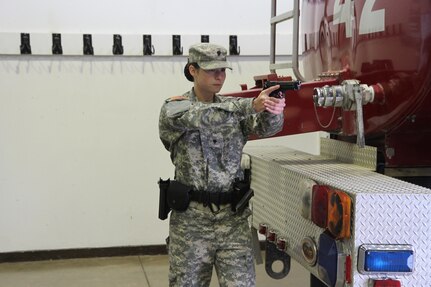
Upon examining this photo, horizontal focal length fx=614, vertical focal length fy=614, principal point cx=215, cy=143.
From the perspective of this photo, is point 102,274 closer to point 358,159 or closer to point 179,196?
point 179,196

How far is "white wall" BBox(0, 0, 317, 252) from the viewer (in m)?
4.93

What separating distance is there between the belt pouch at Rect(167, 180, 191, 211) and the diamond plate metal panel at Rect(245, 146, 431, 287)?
46cm

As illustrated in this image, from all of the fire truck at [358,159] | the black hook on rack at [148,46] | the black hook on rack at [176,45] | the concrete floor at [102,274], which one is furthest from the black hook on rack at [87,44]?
the fire truck at [358,159]

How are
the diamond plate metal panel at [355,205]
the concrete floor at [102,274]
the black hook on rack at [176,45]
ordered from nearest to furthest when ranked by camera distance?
1. the diamond plate metal panel at [355,205]
2. the concrete floor at [102,274]
3. the black hook on rack at [176,45]

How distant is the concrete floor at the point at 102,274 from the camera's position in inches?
182

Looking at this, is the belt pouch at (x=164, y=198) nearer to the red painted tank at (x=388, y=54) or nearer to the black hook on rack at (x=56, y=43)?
the red painted tank at (x=388, y=54)

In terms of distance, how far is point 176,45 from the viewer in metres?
5.09

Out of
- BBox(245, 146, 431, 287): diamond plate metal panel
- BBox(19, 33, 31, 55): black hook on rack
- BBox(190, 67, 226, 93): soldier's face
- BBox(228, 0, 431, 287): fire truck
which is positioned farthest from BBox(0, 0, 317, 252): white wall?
BBox(190, 67, 226, 93): soldier's face

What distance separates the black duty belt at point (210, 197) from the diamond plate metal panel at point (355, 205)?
11.4 inches

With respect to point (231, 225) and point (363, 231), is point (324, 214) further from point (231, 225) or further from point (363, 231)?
point (231, 225)

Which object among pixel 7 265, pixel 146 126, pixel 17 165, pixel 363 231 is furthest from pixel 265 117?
pixel 7 265

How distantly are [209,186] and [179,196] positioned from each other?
0.14 meters

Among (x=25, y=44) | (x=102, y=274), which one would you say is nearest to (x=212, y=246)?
(x=102, y=274)

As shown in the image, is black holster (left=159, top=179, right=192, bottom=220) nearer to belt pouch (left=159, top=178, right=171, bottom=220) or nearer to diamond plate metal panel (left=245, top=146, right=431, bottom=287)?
belt pouch (left=159, top=178, right=171, bottom=220)
